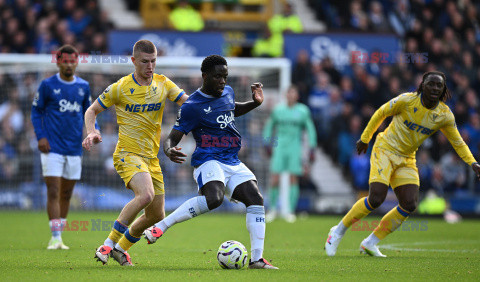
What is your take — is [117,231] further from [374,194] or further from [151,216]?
[374,194]

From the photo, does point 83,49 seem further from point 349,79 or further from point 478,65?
point 478,65

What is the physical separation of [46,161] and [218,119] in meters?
3.35

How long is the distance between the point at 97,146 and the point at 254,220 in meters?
10.9

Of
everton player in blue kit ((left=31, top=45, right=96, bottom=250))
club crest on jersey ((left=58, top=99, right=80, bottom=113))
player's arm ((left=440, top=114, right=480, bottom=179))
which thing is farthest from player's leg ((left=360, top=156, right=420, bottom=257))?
club crest on jersey ((left=58, top=99, right=80, bottom=113))

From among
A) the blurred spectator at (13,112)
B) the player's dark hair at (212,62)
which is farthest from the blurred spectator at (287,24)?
the player's dark hair at (212,62)

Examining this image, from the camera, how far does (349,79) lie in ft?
63.7

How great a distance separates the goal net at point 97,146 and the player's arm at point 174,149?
9.77m

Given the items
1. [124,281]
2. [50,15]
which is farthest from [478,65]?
[124,281]

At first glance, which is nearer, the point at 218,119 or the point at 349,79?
the point at 218,119

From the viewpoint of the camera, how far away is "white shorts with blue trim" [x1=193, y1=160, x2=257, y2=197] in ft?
24.9

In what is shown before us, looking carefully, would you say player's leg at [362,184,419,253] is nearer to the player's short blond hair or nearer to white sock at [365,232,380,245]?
white sock at [365,232,380,245]

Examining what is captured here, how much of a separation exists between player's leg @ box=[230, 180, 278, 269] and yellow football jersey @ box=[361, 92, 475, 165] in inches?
85.9

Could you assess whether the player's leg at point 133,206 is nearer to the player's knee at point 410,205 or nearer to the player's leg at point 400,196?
the player's leg at point 400,196

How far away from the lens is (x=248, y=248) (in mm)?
10180
